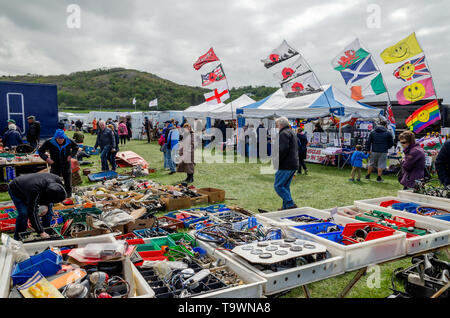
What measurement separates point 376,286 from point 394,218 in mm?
849

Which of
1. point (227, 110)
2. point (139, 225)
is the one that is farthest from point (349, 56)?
point (139, 225)

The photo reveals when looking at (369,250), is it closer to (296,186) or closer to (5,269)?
(5,269)

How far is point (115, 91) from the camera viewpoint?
91.4 meters

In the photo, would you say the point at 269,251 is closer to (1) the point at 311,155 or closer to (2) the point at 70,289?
(2) the point at 70,289

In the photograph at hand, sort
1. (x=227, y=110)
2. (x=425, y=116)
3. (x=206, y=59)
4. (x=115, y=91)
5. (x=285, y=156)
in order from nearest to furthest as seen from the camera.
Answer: (x=285, y=156)
(x=425, y=116)
(x=206, y=59)
(x=227, y=110)
(x=115, y=91)

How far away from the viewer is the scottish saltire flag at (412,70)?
367 inches

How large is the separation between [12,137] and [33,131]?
0.62 metres

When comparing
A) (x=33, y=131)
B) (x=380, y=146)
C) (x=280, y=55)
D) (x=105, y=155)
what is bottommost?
(x=105, y=155)

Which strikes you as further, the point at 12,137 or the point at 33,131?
the point at 33,131

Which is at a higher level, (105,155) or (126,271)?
(105,155)

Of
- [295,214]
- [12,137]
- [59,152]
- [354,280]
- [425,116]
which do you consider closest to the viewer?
[354,280]

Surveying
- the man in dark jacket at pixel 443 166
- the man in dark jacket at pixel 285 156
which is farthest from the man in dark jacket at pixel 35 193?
the man in dark jacket at pixel 443 166

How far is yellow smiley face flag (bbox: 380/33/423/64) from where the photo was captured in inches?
372

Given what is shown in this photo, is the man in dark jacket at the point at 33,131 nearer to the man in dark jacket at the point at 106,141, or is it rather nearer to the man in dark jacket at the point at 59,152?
the man in dark jacket at the point at 106,141
